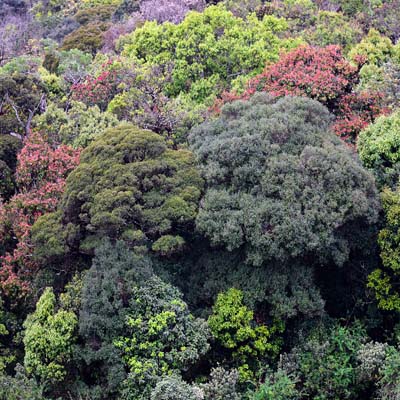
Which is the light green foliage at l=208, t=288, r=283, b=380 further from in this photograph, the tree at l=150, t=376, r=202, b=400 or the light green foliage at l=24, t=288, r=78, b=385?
the light green foliage at l=24, t=288, r=78, b=385

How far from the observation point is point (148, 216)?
51.1 feet

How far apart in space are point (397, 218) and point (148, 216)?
7103mm

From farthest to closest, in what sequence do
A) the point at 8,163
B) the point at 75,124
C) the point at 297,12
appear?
the point at 297,12
the point at 75,124
the point at 8,163

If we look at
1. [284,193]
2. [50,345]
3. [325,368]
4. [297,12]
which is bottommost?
[325,368]

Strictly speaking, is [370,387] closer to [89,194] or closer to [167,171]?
[167,171]

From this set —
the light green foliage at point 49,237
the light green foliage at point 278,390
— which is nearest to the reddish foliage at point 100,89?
the light green foliage at point 49,237

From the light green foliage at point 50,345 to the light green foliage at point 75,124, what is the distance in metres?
7.42

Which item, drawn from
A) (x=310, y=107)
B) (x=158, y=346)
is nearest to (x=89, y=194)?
(x=158, y=346)

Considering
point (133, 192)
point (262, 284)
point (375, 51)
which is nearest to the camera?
point (262, 284)

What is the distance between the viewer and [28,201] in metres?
17.0

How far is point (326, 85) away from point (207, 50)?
6711 mm

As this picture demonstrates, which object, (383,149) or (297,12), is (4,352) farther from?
(297,12)

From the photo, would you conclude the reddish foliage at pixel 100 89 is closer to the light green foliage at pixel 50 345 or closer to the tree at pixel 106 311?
the tree at pixel 106 311

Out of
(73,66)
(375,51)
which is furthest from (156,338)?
(73,66)
